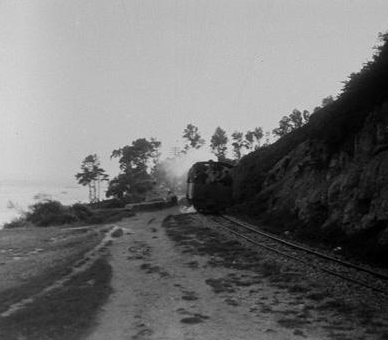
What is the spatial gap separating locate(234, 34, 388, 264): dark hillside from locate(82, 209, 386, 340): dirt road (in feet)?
14.3

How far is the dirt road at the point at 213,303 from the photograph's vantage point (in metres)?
8.17

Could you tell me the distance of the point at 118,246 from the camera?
20688 millimetres

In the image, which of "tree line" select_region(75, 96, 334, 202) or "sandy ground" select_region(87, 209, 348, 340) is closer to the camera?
"sandy ground" select_region(87, 209, 348, 340)

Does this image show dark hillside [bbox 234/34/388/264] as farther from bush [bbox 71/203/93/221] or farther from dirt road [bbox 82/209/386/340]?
bush [bbox 71/203/93/221]

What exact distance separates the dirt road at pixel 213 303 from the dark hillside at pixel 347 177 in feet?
14.3

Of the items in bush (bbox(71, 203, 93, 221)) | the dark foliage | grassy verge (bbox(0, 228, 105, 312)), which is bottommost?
grassy verge (bbox(0, 228, 105, 312))

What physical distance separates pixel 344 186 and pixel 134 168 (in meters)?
82.2

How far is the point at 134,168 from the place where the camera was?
326ft

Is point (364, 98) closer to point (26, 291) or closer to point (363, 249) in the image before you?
point (363, 249)

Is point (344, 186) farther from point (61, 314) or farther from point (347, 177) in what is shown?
point (61, 314)

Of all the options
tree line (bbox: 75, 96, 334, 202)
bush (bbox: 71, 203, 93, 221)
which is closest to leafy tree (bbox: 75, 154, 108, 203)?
tree line (bbox: 75, 96, 334, 202)

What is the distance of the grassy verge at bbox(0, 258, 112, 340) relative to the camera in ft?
26.9

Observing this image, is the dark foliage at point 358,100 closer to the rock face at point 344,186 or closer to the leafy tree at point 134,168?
the rock face at point 344,186

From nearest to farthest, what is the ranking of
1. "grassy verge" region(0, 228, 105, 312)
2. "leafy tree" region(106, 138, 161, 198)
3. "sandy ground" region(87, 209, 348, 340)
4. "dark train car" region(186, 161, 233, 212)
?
Answer: "sandy ground" region(87, 209, 348, 340)
"grassy verge" region(0, 228, 105, 312)
"dark train car" region(186, 161, 233, 212)
"leafy tree" region(106, 138, 161, 198)
